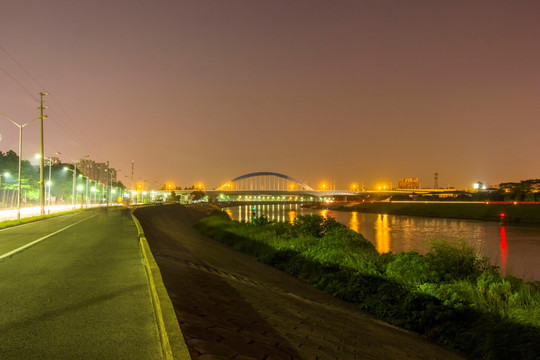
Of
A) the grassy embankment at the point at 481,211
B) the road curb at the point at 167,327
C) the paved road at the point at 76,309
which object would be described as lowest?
the grassy embankment at the point at 481,211

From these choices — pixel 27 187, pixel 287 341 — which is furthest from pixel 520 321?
pixel 27 187

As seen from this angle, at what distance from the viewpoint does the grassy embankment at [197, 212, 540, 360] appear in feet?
28.5

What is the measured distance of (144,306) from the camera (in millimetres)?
7074

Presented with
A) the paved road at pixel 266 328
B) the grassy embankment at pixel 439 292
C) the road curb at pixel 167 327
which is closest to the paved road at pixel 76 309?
the road curb at pixel 167 327

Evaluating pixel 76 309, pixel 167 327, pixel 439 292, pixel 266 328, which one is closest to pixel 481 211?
pixel 439 292

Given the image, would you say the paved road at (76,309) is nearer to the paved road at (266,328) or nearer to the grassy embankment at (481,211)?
the paved road at (266,328)

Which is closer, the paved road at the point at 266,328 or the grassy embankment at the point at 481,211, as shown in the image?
the paved road at the point at 266,328

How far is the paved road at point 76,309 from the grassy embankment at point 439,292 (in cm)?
692

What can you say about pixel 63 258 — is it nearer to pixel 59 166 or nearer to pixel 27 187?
pixel 27 187

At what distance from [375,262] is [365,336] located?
25.9 ft

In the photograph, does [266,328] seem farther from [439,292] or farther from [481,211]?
[481,211]

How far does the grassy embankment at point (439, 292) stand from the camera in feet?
28.5

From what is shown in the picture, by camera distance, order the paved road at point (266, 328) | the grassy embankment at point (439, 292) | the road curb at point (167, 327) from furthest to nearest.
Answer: the grassy embankment at point (439, 292)
the paved road at point (266, 328)
the road curb at point (167, 327)

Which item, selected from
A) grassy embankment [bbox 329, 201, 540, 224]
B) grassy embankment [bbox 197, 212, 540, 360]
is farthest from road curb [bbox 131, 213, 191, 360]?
grassy embankment [bbox 329, 201, 540, 224]
